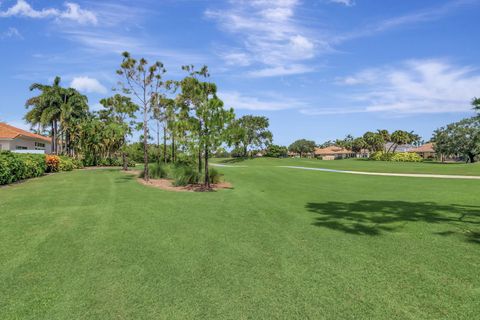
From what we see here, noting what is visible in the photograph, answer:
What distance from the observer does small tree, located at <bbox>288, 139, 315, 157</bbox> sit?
11762 centimetres

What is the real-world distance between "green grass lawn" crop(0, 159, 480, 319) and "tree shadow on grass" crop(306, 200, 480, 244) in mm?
48

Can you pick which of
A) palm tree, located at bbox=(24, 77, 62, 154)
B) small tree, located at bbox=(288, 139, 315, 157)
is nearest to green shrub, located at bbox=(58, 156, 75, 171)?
palm tree, located at bbox=(24, 77, 62, 154)

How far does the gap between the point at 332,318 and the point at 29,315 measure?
331 centimetres

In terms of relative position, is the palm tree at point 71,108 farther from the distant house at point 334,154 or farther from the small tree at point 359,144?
the distant house at point 334,154

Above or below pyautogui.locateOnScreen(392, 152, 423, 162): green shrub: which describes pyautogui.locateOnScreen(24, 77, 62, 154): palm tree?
above

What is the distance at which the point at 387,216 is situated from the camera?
326 inches

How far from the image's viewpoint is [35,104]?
39781 millimetres

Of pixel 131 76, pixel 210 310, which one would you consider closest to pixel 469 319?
pixel 210 310

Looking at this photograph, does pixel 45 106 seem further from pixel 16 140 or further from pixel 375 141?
pixel 375 141

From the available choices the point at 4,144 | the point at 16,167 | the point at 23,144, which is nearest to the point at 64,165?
the point at 4,144

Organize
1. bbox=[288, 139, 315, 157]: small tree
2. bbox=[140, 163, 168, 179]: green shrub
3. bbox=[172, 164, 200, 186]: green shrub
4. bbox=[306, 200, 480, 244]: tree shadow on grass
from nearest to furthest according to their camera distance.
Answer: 1. bbox=[306, 200, 480, 244]: tree shadow on grass
2. bbox=[172, 164, 200, 186]: green shrub
3. bbox=[140, 163, 168, 179]: green shrub
4. bbox=[288, 139, 315, 157]: small tree

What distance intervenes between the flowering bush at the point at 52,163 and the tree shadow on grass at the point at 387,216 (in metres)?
23.2

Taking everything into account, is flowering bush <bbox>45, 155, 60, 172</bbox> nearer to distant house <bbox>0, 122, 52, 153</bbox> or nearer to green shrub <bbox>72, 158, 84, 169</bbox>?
green shrub <bbox>72, 158, 84, 169</bbox>

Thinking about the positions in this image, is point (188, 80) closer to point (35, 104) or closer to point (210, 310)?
point (210, 310)
